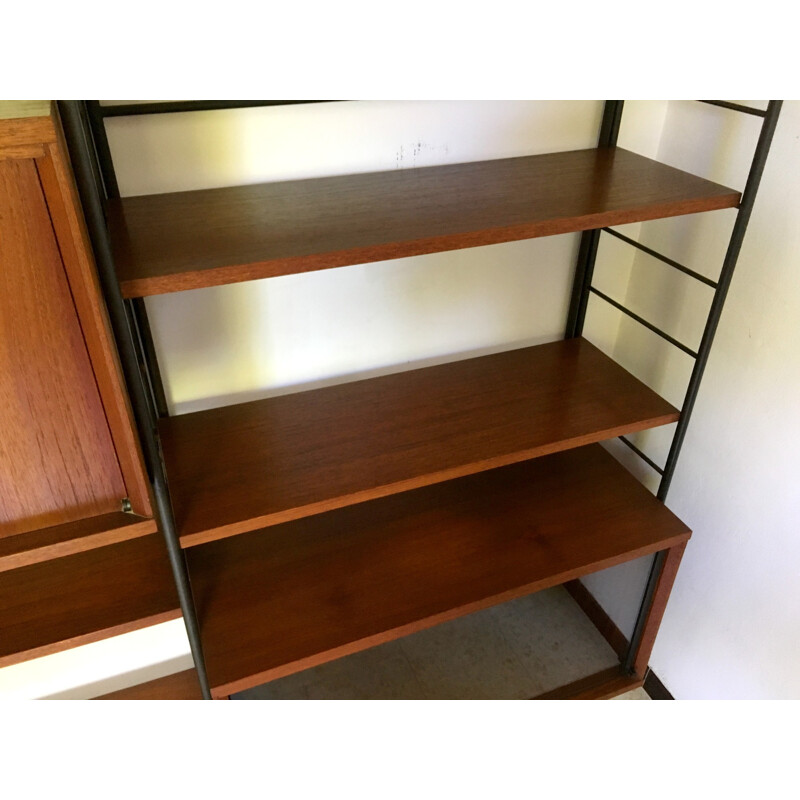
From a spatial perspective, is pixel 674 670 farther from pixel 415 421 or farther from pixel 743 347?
pixel 415 421

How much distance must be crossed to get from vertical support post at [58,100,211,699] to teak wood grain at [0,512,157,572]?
80mm

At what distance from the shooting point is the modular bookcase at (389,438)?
3.32ft

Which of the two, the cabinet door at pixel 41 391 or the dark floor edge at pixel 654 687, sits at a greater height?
the cabinet door at pixel 41 391

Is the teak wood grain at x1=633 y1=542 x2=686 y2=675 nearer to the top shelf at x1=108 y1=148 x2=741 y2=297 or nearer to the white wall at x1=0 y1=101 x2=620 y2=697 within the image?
the white wall at x1=0 y1=101 x2=620 y2=697

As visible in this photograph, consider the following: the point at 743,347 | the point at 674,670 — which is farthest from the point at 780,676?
the point at 743,347

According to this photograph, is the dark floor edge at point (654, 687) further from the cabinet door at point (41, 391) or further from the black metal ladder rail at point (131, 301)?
the cabinet door at point (41, 391)

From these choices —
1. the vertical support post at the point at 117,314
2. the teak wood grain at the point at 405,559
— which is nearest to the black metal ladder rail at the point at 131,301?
the vertical support post at the point at 117,314

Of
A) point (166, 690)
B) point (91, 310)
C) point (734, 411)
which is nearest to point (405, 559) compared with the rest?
point (166, 690)

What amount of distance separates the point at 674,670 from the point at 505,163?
143cm

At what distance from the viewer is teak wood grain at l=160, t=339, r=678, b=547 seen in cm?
117

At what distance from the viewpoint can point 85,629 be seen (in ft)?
3.51

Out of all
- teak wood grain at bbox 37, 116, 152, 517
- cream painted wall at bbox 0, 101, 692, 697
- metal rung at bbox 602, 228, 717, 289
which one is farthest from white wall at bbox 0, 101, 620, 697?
teak wood grain at bbox 37, 116, 152, 517

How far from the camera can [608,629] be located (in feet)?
6.36

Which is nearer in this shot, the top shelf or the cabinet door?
the cabinet door
